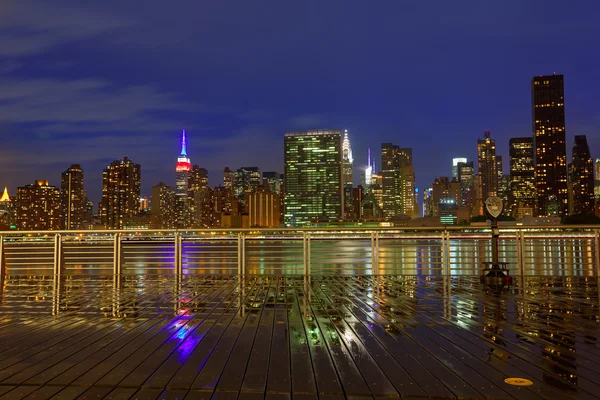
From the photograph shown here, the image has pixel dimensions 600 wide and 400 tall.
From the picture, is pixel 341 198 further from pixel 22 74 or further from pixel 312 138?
pixel 22 74

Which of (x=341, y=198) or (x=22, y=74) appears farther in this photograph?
(x=341, y=198)

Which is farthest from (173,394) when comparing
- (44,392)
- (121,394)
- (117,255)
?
(117,255)

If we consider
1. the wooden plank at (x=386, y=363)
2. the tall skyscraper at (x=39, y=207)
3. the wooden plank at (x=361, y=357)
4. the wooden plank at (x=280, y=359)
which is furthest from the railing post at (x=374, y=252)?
the tall skyscraper at (x=39, y=207)

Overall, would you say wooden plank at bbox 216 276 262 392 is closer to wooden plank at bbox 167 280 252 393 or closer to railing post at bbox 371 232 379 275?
wooden plank at bbox 167 280 252 393

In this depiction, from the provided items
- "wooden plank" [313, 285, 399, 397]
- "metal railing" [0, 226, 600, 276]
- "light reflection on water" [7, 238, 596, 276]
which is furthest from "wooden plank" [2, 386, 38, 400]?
"light reflection on water" [7, 238, 596, 276]

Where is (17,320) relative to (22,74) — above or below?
below

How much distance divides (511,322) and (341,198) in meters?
186

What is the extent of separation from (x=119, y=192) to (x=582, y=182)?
167672 millimetres

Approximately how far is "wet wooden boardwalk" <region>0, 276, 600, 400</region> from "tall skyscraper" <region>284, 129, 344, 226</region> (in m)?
171

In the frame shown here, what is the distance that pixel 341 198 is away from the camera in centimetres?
19050

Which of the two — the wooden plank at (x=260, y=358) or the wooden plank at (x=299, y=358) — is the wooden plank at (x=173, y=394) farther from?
the wooden plank at (x=299, y=358)

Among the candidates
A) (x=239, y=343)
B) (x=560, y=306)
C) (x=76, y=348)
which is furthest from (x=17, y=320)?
(x=560, y=306)

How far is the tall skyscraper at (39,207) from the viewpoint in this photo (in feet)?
478

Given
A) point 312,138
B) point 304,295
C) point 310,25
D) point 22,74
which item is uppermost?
point 310,25
